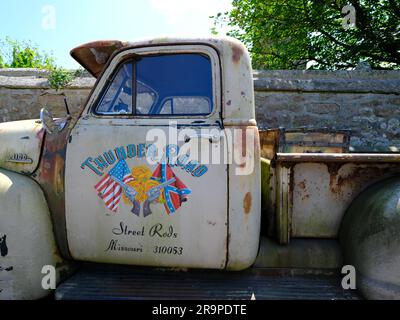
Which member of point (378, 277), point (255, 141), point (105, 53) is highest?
point (105, 53)

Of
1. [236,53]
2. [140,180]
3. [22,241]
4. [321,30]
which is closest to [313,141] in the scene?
[236,53]

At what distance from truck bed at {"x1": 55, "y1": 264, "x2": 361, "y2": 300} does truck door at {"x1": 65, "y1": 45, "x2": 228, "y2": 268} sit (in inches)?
5.0

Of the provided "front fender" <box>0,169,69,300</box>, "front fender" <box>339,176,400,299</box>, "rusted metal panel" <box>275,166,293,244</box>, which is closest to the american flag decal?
"front fender" <box>0,169,69,300</box>

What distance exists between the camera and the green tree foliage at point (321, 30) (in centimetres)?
1058

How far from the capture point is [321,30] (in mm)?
11180

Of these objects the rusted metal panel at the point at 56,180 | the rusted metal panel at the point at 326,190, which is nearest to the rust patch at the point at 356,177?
the rusted metal panel at the point at 326,190

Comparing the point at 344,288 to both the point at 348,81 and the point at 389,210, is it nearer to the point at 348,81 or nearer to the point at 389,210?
the point at 389,210

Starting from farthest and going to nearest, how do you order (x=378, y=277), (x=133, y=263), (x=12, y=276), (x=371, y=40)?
(x=371, y=40), (x=133, y=263), (x=12, y=276), (x=378, y=277)

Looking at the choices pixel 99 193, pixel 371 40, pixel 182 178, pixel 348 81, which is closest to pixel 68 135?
pixel 99 193

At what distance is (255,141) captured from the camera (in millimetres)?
2023

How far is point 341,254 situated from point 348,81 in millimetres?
4754

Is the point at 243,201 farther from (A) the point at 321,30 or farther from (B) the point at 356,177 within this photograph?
(A) the point at 321,30

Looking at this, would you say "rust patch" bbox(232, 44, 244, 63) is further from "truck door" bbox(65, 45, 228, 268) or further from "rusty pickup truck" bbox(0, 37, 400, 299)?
"truck door" bbox(65, 45, 228, 268)

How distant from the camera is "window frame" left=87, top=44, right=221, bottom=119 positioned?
206 centimetres
